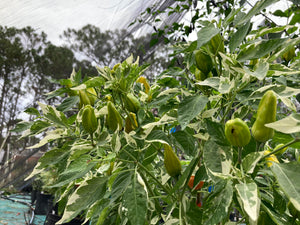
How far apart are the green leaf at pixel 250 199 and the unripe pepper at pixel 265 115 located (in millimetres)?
64

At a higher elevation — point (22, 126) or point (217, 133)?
point (22, 126)

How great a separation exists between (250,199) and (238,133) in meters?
0.07

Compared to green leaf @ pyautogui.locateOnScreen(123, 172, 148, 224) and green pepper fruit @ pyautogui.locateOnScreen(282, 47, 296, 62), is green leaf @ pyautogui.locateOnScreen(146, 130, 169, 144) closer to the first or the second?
green leaf @ pyautogui.locateOnScreen(123, 172, 148, 224)

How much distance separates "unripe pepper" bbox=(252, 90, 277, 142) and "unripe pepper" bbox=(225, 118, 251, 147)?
0.06 ft

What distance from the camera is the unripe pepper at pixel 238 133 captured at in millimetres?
272

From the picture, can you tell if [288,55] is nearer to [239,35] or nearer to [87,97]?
[239,35]

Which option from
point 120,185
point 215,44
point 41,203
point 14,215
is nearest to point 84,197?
point 120,185

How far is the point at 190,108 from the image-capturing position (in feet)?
1.02

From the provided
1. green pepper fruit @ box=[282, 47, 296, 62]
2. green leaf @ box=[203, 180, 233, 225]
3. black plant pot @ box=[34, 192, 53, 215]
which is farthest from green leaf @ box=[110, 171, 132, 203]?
black plant pot @ box=[34, 192, 53, 215]

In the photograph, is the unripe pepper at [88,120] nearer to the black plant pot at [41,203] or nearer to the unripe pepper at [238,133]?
the unripe pepper at [238,133]

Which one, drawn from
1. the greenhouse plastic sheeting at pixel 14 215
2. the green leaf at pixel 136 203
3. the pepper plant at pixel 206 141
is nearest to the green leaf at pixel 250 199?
the pepper plant at pixel 206 141

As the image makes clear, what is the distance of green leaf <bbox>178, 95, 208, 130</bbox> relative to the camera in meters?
0.30

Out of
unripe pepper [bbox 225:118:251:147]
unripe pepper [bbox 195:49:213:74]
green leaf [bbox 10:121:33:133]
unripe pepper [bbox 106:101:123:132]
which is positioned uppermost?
green leaf [bbox 10:121:33:133]

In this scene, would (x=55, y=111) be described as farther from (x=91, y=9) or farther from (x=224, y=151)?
(x=91, y=9)
